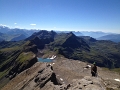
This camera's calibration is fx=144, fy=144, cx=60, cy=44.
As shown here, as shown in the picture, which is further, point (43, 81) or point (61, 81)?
point (61, 81)

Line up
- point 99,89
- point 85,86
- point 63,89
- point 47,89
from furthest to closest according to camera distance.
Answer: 1. point 47,89
2. point 63,89
3. point 85,86
4. point 99,89

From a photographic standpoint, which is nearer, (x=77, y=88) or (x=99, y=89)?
(x=99, y=89)

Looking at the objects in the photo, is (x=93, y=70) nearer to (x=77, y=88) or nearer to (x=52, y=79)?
(x=77, y=88)

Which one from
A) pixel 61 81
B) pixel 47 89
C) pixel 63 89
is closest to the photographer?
pixel 63 89

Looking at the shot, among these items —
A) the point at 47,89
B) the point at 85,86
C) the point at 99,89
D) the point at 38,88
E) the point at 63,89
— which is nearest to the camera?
the point at 99,89

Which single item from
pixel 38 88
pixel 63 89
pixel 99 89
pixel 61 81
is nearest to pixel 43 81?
pixel 38 88

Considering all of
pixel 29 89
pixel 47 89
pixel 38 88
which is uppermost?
pixel 47 89

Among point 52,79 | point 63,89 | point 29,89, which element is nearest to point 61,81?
point 52,79

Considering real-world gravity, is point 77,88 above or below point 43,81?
above

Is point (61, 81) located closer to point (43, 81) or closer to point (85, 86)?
point (43, 81)
